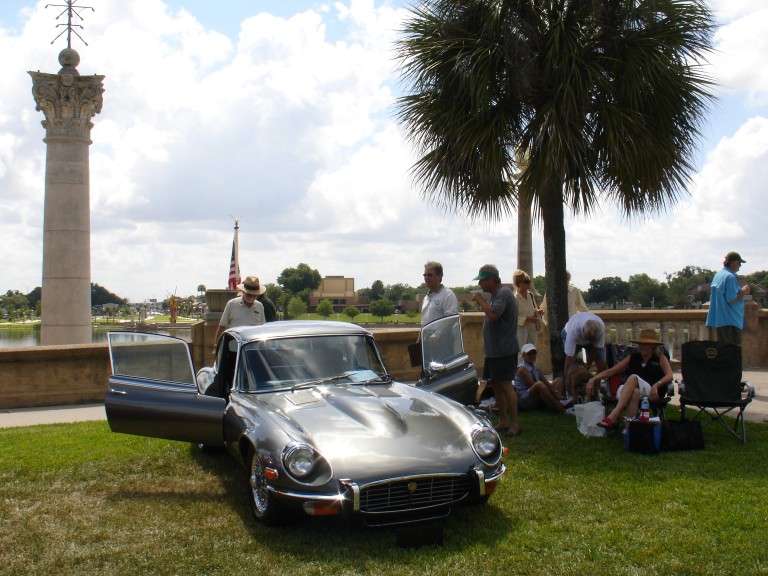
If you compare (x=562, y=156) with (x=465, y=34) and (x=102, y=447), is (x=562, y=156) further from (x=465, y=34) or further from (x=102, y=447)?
(x=102, y=447)

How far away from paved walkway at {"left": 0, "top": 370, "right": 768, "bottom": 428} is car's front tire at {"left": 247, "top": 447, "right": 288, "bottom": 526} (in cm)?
497

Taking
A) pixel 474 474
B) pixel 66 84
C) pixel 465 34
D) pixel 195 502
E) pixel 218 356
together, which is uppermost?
pixel 66 84

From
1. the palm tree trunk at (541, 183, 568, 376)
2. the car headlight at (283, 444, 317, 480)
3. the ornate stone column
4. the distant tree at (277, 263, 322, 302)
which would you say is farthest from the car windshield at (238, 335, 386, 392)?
the distant tree at (277, 263, 322, 302)

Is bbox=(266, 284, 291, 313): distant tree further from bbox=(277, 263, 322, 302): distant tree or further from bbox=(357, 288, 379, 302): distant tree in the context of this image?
bbox=(357, 288, 379, 302): distant tree

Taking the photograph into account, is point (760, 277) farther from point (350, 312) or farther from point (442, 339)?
point (442, 339)

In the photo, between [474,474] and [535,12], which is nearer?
[474,474]

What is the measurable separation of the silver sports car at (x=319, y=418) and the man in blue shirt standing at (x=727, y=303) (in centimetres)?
537

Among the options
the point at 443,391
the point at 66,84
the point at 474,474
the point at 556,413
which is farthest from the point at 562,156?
the point at 66,84

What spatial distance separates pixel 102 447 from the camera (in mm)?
7539

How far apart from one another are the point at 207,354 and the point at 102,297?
104903 millimetres

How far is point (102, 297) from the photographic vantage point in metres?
110

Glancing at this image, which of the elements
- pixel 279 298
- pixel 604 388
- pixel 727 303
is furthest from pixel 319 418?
pixel 279 298

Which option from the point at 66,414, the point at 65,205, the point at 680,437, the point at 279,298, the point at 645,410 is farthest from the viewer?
the point at 279,298

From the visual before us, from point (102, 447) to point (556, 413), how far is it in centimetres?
508
